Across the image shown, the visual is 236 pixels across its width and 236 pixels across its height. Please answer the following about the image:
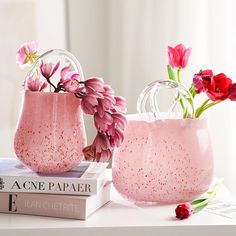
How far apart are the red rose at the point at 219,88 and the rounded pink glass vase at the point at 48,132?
253 millimetres

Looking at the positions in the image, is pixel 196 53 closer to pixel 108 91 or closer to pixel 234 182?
pixel 234 182

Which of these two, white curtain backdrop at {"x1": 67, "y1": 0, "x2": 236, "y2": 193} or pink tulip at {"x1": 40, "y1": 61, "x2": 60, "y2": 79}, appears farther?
white curtain backdrop at {"x1": 67, "y1": 0, "x2": 236, "y2": 193}

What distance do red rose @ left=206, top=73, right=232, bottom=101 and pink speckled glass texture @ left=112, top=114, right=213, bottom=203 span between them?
0.26ft

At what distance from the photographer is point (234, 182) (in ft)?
5.78

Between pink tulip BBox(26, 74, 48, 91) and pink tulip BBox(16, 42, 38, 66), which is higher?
pink tulip BBox(16, 42, 38, 66)

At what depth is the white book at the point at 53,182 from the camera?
101cm

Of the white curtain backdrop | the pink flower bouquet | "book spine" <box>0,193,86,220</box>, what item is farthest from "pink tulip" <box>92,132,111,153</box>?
the white curtain backdrop

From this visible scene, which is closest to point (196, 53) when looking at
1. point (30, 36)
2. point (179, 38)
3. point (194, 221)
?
point (179, 38)

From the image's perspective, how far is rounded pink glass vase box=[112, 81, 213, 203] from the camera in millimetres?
1052

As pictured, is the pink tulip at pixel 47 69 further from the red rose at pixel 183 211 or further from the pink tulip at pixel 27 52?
the red rose at pixel 183 211

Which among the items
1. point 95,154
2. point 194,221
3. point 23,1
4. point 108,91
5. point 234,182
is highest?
point 23,1

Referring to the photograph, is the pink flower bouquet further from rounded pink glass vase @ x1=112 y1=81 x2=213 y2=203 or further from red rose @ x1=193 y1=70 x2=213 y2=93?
red rose @ x1=193 y1=70 x2=213 y2=93

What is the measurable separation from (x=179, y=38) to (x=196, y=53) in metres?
0.08

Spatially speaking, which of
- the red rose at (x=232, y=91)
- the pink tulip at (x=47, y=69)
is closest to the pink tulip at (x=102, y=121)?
the pink tulip at (x=47, y=69)
